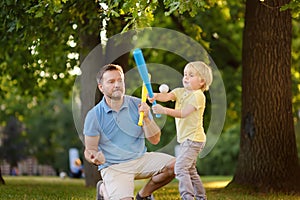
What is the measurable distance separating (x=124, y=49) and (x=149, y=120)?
6.01 metres

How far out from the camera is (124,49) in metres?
12.7

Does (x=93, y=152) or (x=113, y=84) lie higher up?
(x=113, y=84)

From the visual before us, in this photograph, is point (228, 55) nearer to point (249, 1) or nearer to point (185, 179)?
point (249, 1)

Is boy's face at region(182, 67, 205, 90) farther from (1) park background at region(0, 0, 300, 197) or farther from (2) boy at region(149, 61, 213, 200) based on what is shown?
(1) park background at region(0, 0, 300, 197)

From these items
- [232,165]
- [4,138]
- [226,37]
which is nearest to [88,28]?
[226,37]

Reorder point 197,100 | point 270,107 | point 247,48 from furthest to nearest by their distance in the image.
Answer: point 247,48, point 270,107, point 197,100

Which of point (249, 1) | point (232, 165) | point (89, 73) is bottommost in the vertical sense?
point (232, 165)

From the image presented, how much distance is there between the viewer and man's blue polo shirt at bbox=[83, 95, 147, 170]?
686 centimetres

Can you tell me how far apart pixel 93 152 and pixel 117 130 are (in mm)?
334

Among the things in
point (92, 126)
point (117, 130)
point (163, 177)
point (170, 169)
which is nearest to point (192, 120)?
point (170, 169)

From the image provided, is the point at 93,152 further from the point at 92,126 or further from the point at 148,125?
the point at 148,125

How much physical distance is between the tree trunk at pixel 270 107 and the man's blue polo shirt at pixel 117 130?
13.4 ft

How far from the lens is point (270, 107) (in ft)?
34.9

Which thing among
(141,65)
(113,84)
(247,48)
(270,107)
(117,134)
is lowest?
(117,134)
